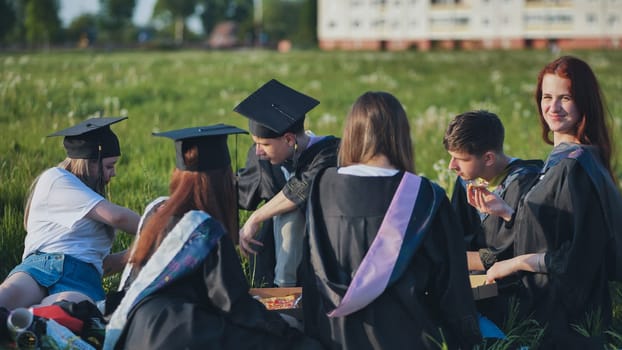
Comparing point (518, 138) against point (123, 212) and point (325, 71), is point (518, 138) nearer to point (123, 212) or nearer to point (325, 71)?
point (123, 212)

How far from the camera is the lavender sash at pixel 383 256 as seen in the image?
448cm

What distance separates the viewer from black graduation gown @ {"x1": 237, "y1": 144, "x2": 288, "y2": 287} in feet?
20.5

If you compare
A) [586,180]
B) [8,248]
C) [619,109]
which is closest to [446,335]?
[586,180]

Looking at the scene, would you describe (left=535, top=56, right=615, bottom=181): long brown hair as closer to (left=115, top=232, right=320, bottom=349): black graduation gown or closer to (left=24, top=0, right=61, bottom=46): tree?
(left=115, top=232, right=320, bottom=349): black graduation gown

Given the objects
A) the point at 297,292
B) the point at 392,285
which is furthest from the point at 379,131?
the point at 297,292

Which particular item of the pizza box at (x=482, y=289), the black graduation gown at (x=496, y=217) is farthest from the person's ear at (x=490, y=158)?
the pizza box at (x=482, y=289)

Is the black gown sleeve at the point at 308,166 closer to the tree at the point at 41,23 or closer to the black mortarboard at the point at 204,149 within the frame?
the black mortarboard at the point at 204,149

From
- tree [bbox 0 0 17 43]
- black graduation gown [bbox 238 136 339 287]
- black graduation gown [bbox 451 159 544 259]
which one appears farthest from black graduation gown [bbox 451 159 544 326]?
tree [bbox 0 0 17 43]

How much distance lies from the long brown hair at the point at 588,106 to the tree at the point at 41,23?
259 feet

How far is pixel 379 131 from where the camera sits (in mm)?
4570

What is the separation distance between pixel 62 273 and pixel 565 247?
301 centimetres

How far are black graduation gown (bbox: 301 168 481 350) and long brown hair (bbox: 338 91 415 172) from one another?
0.13 meters

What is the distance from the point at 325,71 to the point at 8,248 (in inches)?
697

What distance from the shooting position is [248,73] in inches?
870
